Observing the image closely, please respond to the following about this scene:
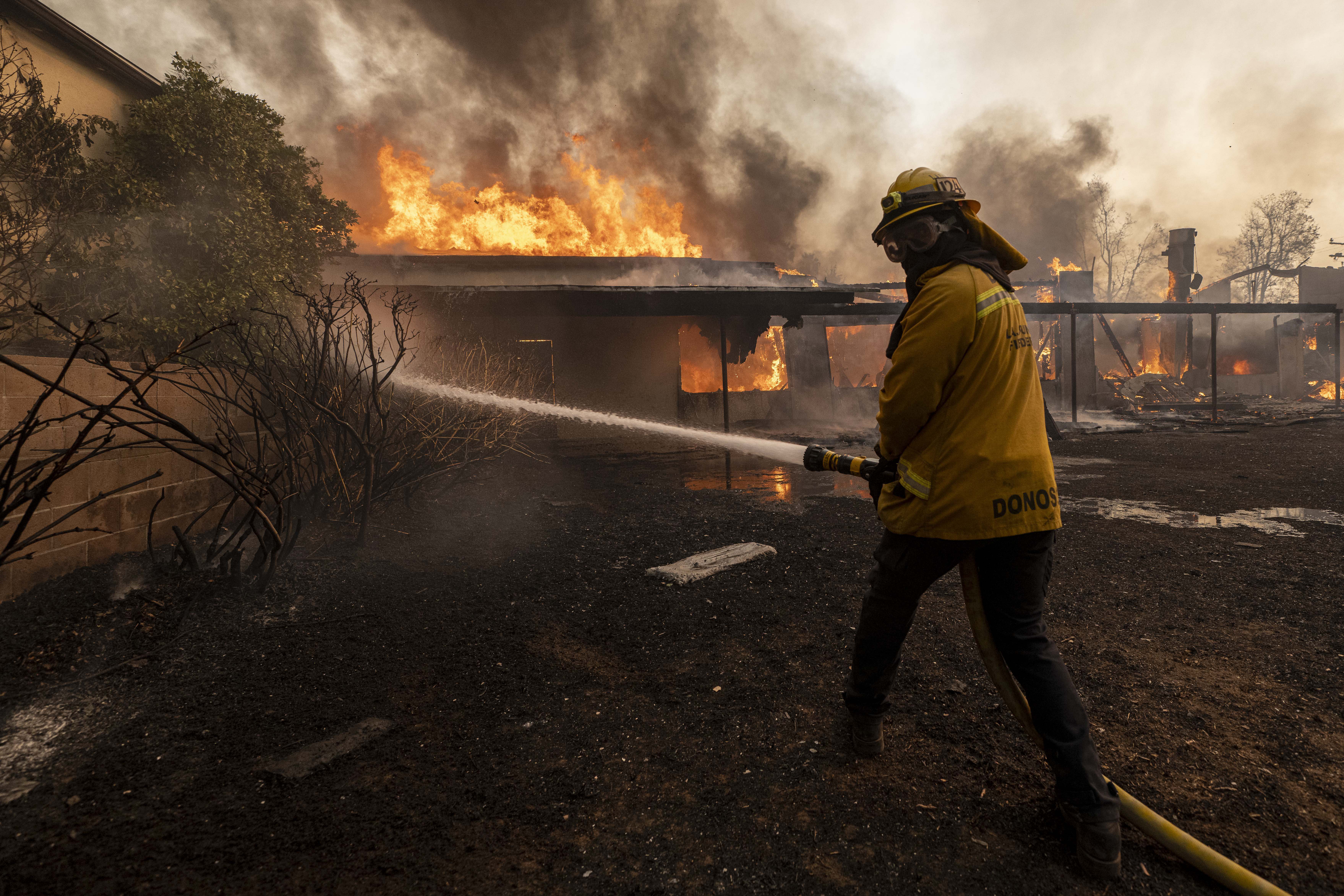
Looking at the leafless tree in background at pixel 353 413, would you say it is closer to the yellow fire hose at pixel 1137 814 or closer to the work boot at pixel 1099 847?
the yellow fire hose at pixel 1137 814

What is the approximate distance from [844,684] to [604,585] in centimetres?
203

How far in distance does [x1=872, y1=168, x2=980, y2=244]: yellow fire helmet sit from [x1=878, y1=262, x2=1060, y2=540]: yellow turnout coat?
26 centimetres

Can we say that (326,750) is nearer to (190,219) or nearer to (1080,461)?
(190,219)

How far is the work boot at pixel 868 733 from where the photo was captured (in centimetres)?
229

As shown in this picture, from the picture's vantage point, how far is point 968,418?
1.95 metres

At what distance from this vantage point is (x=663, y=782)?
2.23 metres

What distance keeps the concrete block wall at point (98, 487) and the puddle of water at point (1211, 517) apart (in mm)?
8119

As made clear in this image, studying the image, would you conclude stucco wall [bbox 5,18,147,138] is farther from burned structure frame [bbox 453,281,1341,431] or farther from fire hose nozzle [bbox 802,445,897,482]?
fire hose nozzle [bbox 802,445,897,482]

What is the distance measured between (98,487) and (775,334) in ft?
65.0

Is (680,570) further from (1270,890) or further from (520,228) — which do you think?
(520,228)

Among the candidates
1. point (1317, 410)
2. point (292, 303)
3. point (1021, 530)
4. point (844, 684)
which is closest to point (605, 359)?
point (292, 303)

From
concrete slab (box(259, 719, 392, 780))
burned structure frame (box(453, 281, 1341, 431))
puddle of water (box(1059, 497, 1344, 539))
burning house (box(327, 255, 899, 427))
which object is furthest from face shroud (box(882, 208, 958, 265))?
burning house (box(327, 255, 899, 427))

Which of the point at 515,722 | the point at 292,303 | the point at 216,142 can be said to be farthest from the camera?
the point at 292,303

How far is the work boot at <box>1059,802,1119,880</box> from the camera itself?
1.72m
